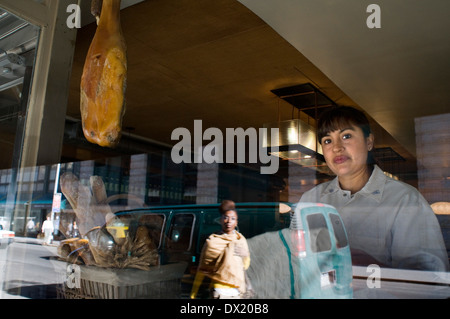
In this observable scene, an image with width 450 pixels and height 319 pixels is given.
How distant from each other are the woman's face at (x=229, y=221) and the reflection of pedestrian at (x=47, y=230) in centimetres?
67

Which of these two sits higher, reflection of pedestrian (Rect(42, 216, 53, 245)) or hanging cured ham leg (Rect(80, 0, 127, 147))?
hanging cured ham leg (Rect(80, 0, 127, 147))

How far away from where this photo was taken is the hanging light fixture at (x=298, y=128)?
137 centimetres

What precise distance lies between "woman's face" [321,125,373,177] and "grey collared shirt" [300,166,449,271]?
0.05m

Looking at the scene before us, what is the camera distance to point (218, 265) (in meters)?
0.80

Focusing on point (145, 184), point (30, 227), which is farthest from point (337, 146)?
point (30, 227)

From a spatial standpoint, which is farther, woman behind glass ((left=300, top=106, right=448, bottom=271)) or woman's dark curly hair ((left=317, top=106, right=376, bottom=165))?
woman's dark curly hair ((left=317, top=106, right=376, bottom=165))

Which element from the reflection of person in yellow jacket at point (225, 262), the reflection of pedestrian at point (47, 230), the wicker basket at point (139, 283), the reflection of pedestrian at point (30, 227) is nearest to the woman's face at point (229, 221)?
the reflection of person in yellow jacket at point (225, 262)

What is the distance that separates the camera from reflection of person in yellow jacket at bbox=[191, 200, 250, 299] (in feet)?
2.57

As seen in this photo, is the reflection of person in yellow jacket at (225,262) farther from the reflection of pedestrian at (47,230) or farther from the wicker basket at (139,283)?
the reflection of pedestrian at (47,230)

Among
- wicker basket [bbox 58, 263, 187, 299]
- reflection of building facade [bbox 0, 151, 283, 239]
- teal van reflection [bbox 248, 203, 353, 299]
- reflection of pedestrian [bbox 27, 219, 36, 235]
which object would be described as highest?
reflection of building facade [bbox 0, 151, 283, 239]

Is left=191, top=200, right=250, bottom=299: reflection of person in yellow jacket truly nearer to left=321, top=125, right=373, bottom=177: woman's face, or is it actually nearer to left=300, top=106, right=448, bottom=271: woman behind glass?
left=300, top=106, right=448, bottom=271: woman behind glass

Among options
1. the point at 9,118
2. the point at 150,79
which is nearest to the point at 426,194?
the point at 9,118

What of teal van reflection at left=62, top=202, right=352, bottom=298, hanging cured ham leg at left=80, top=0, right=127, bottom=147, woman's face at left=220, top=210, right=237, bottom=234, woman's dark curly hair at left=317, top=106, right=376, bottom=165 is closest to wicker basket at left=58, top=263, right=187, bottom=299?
teal van reflection at left=62, top=202, right=352, bottom=298
